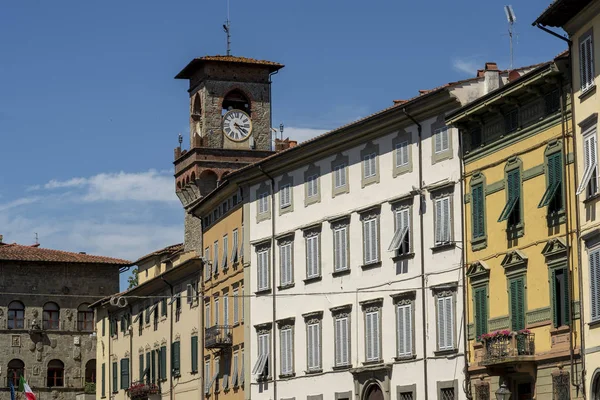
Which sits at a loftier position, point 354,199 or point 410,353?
point 354,199

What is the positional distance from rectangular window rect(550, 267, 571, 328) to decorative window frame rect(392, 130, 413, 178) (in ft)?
36.1

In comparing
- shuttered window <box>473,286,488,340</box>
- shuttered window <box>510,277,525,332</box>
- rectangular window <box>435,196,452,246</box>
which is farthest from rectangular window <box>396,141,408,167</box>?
shuttered window <box>510,277,525,332</box>

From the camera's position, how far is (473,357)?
143ft

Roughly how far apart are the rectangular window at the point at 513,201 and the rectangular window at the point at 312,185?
14901 millimetres

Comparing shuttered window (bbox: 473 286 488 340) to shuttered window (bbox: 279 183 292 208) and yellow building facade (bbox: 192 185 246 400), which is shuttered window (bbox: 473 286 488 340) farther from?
yellow building facade (bbox: 192 185 246 400)

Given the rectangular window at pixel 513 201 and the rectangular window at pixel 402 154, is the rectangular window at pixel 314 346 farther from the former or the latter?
the rectangular window at pixel 513 201

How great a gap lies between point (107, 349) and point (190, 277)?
19.8 m

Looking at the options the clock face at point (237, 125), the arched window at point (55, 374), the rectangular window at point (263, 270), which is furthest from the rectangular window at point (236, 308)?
the arched window at point (55, 374)

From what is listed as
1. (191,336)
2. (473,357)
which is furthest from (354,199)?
(191,336)

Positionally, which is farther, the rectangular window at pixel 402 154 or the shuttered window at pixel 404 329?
the rectangular window at pixel 402 154

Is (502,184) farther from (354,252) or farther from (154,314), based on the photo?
(154,314)

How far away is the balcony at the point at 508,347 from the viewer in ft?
129

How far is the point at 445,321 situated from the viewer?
149 ft

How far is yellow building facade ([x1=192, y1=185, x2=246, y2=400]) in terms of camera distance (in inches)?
2425
